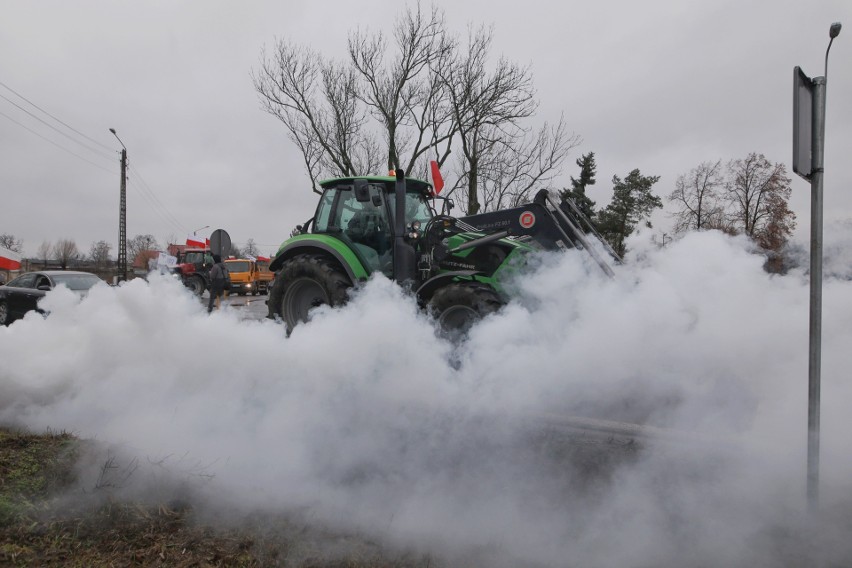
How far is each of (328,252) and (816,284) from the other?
511cm

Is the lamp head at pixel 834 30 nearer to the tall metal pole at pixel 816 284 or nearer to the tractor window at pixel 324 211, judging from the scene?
the tall metal pole at pixel 816 284

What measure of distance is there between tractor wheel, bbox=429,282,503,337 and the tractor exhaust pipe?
0.67m

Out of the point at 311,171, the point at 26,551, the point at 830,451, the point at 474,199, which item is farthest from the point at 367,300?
the point at 311,171

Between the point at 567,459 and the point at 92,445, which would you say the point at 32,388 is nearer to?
the point at 92,445

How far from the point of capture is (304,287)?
693 centimetres

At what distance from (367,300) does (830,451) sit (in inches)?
132

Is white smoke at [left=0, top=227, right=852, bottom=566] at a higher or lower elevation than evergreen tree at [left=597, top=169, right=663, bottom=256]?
lower

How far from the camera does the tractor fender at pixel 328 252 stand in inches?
256

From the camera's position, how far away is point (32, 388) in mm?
4402

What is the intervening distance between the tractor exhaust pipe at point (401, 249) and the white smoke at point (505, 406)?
1.32 metres

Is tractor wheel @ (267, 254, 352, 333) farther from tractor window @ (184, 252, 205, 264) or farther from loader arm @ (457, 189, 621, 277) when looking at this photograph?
tractor window @ (184, 252, 205, 264)

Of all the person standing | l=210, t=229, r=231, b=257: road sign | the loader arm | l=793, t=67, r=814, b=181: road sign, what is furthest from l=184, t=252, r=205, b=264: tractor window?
l=793, t=67, r=814, b=181: road sign

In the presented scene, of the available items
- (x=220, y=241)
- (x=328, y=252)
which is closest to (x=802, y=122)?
(x=328, y=252)

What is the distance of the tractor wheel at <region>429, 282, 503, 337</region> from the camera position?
5.40 meters
